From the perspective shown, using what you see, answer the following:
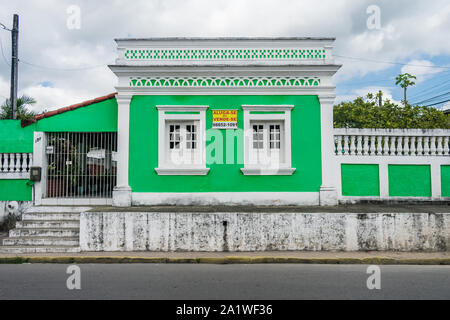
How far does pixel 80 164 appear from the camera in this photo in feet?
26.2

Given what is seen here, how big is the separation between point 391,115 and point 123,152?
633 inches

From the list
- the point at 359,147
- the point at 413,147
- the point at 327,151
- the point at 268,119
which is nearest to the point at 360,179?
the point at 359,147

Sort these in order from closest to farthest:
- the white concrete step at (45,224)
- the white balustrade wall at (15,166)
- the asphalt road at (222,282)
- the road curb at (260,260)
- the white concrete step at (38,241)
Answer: the asphalt road at (222,282)
the road curb at (260,260)
the white concrete step at (38,241)
the white concrete step at (45,224)
the white balustrade wall at (15,166)

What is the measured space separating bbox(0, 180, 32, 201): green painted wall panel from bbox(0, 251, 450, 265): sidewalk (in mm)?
2084

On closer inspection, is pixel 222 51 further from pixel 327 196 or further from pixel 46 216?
pixel 46 216

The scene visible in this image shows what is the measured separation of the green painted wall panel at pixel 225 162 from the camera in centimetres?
772

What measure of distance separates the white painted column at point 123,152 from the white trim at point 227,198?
0.81 ft

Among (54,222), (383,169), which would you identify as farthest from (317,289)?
(54,222)

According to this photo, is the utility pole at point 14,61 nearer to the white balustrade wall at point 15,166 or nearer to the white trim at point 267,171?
the white balustrade wall at point 15,166

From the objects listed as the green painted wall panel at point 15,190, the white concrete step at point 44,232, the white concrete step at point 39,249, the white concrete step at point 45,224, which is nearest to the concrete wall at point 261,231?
the white concrete step at point 39,249

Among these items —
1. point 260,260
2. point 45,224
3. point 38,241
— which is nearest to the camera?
point 260,260

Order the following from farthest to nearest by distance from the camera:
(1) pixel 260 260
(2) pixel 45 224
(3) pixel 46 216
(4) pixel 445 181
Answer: (4) pixel 445 181, (3) pixel 46 216, (2) pixel 45 224, (1) pixel 260 260

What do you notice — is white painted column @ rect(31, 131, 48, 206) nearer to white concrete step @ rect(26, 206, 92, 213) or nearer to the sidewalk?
white concrete step @ rect(26, 206, 92, 213)

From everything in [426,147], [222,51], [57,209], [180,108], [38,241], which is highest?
[222,51]
